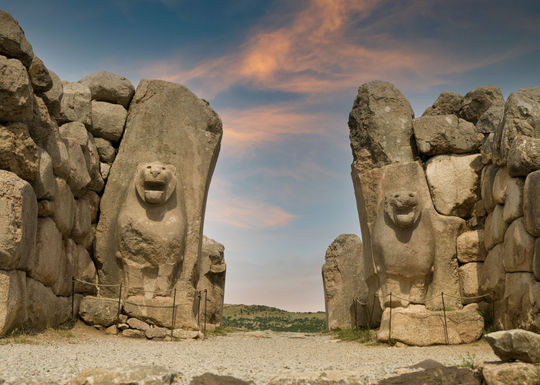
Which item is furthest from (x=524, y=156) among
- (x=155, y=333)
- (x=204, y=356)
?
(x=155, y=333)

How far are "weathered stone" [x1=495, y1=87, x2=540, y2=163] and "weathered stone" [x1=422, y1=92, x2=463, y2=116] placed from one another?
87.3 inches

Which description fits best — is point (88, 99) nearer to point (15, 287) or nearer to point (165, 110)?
point (165, 110)

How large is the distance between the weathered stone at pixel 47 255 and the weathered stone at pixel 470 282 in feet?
20.6

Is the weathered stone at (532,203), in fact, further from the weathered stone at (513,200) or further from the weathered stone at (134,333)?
the weathered stone at (134,333)

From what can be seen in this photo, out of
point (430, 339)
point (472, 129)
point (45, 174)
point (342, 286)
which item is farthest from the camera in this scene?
point (342, 286)

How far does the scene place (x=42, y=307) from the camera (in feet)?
24.8

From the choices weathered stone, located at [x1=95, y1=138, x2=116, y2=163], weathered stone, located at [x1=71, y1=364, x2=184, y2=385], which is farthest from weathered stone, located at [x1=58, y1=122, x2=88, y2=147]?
weathered stone, located at [x1=71, y1=364, x2=184, y2=385]

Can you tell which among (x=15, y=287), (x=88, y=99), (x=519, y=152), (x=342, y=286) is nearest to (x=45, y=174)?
(x=15, y=287)

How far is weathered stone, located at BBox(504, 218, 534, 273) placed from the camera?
295 inches

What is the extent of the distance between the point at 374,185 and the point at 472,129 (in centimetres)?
197

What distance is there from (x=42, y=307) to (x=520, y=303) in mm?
6358

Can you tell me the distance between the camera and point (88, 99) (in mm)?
10070

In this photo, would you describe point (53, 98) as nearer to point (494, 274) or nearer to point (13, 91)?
point (13, 91)

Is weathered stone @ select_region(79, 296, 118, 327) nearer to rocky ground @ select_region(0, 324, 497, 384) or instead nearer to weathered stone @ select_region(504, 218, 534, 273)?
rocky ground @ select_region(0, 324, 497, 384)
